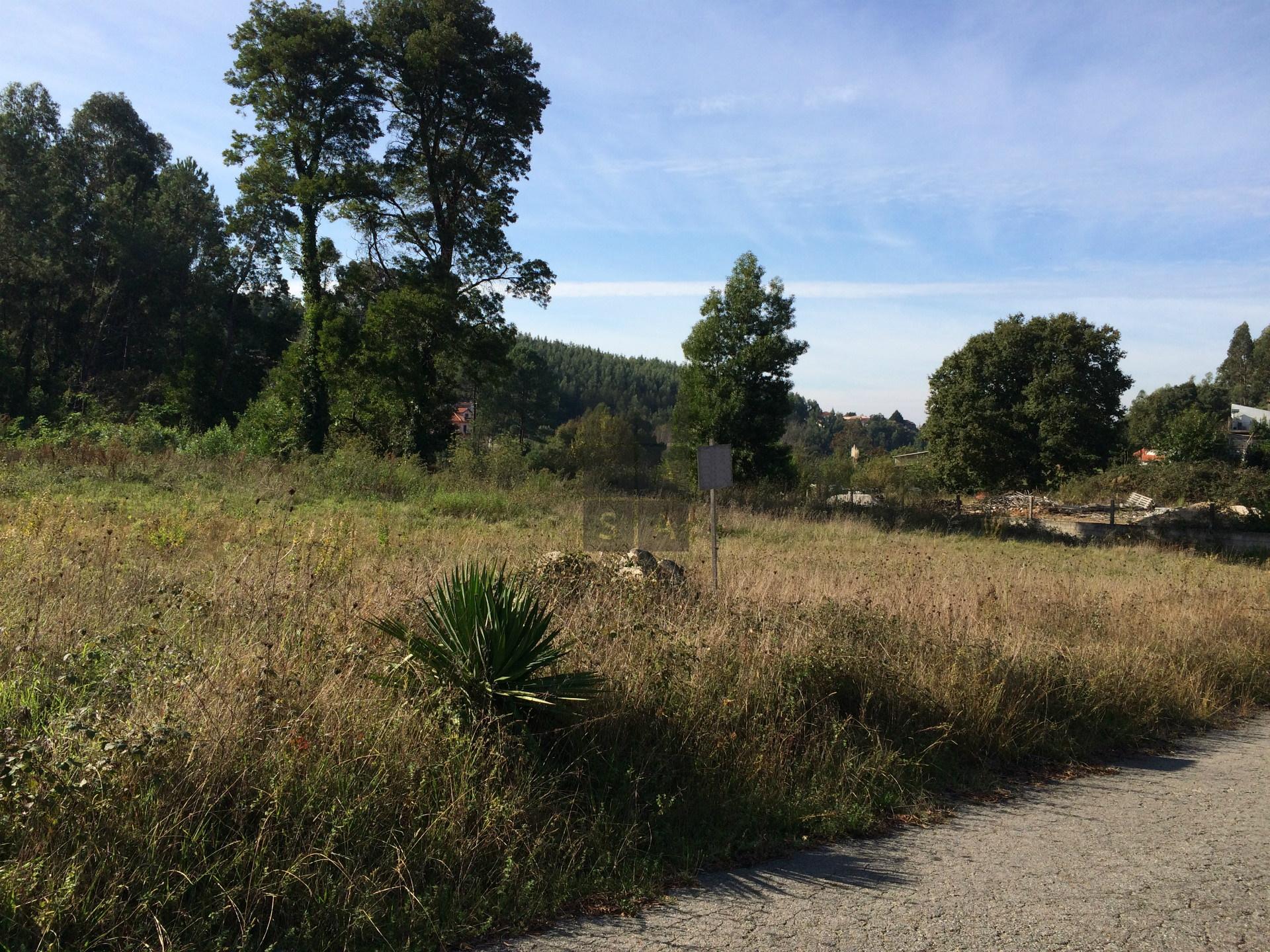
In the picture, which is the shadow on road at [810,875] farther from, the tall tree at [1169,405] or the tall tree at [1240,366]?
the tall tree at [1240,366]

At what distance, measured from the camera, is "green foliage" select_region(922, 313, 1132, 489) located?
28.8 m

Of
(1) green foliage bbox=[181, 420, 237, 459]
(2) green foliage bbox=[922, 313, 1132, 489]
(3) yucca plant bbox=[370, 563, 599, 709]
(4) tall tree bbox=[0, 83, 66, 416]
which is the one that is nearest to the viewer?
(3) yucca plant bbox=[370, 563, 599, 709]

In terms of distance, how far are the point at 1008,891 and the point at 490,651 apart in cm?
282

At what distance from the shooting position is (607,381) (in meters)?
141

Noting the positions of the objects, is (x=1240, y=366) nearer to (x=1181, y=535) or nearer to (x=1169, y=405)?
(x=1169, y=405)

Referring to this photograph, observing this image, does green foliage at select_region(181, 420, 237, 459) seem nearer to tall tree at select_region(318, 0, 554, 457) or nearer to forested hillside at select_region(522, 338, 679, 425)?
tall tree at select_region(318, 0, 554, 457)

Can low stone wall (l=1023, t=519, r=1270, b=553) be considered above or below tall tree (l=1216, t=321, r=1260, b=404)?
below

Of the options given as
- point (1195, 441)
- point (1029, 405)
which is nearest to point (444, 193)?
point (1029, 405)

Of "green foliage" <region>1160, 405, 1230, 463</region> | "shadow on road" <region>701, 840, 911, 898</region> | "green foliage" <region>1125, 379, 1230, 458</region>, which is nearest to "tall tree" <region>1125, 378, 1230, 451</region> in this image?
"green foliage" <region>1125, 379, 1230, 458</region>

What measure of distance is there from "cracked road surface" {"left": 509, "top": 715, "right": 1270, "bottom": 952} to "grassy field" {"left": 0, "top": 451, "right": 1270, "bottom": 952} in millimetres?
294

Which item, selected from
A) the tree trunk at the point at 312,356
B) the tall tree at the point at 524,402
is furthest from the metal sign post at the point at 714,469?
the tall tree at the point at 524,402

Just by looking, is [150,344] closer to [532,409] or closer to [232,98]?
[232,98]

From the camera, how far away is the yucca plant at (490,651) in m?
4.64

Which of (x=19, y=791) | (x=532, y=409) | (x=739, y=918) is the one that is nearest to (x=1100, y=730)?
(x=739, y=918)
